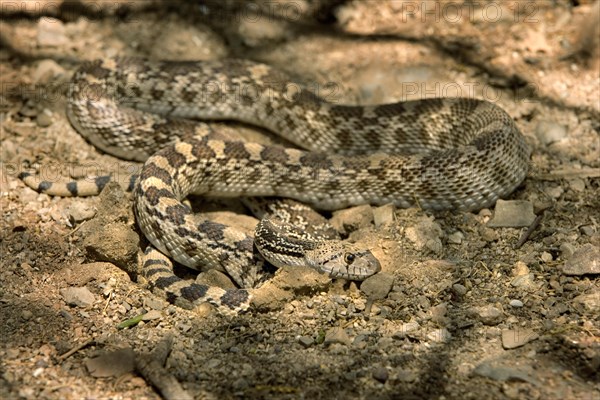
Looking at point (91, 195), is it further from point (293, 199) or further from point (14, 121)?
point (293, 199)

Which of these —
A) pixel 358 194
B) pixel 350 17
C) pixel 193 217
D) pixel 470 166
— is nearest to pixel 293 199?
pixel 358 194

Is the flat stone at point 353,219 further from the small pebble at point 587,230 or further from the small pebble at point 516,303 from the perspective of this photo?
the small pebble at point 587,230

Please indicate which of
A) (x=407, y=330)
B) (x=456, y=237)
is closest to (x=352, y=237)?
(x=456, y=237)

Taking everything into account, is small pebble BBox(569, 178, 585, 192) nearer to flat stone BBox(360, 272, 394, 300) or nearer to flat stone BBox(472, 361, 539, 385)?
flat stone BBox(360, 272, 394, 300)

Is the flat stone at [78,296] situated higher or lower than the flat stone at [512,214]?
lower

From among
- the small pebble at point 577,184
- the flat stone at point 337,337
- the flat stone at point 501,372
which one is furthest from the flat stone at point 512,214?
the flat stone at point 337,337

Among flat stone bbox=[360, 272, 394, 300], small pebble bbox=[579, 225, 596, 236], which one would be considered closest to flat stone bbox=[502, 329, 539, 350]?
flat stone bbox=[360, 272, 394, 300]
